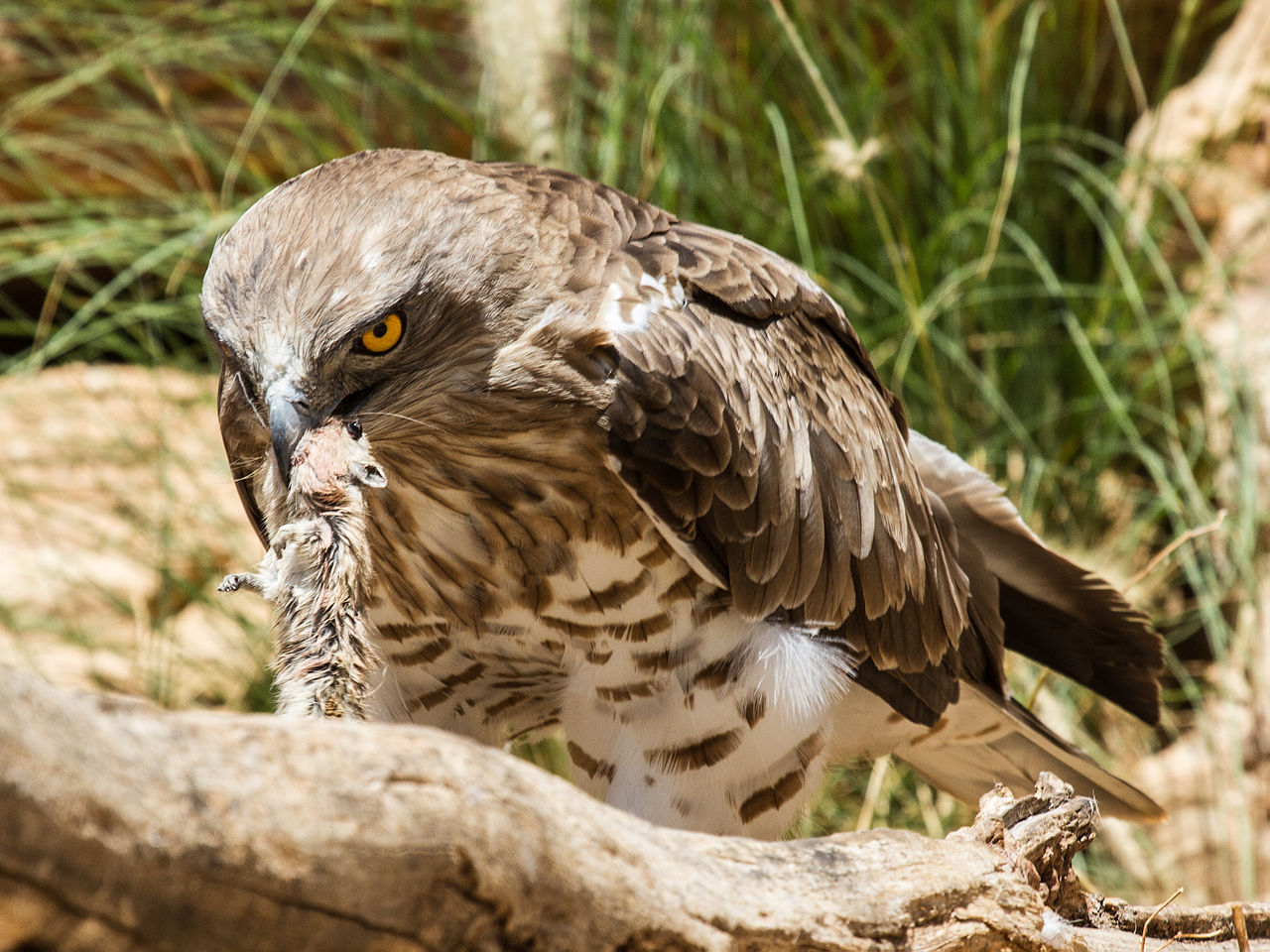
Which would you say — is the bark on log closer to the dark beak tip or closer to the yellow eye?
the dark beak tip

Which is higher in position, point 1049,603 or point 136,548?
point 1049,603

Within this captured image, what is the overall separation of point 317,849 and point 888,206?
421 centimetres

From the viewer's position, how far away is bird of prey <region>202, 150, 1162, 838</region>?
7.08ft

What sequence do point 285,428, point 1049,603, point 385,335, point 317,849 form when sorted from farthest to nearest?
point 1049,603 → point 385,335 → point 285,428 → point 317,849

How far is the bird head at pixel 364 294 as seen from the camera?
2023 millimetres

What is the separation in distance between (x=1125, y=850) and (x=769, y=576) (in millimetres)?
2676

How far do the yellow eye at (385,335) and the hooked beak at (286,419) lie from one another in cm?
15

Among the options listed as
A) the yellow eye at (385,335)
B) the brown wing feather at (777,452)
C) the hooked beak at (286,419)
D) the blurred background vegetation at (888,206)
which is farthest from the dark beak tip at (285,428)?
the blurred background vegetation at (888,206)

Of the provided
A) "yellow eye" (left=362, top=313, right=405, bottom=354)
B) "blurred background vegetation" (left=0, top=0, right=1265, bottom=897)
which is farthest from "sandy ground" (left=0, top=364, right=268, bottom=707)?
"yellow eye" (left=362, top=313, right=405, bottom=354)

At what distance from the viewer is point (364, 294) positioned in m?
2.06

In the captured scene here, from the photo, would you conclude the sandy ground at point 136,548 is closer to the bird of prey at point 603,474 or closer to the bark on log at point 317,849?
the bird of prey at point 603,474

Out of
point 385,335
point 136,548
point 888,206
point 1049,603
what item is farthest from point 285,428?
point 888,206

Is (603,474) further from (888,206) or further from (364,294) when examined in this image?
(888,206)

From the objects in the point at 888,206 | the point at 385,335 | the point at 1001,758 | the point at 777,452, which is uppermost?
the point at 385,335
